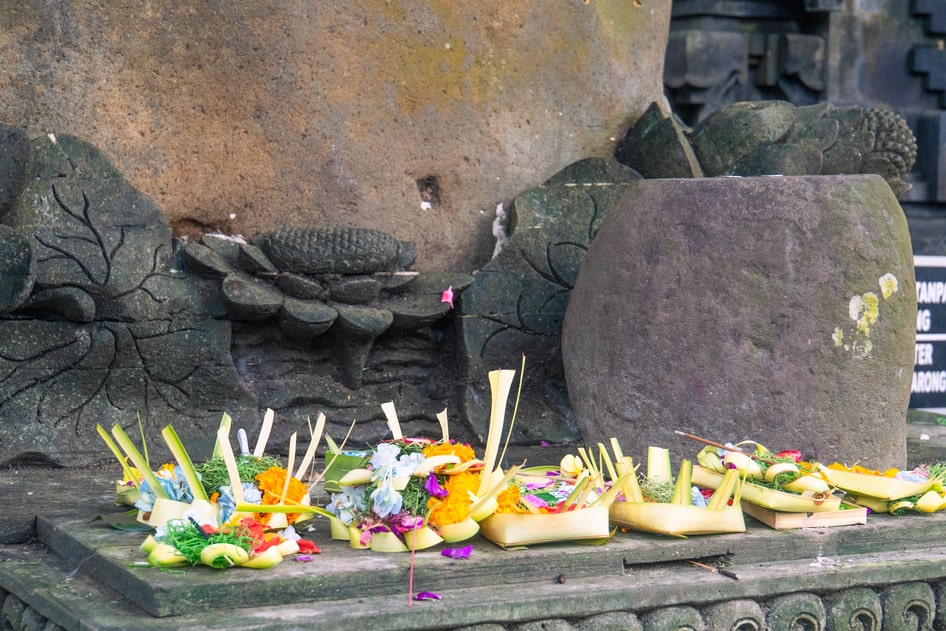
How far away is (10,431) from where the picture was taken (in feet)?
14.4

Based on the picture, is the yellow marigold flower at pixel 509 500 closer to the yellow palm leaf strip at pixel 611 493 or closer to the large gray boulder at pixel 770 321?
the yellow palm leaf strip at pixel 611 493

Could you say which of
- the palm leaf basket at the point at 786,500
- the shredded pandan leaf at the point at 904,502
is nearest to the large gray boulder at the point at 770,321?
the shredded pandan leaf at the point at 904,502

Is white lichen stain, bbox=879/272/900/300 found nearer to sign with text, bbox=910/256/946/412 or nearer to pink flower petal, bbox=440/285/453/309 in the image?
pink flower petal, bbox=440/285/453/309

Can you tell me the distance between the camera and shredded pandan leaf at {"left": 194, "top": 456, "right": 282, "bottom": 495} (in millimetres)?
3500

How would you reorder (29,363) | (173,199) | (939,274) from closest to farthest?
1. (29,363)
2. (173,199)
3. (939,274)

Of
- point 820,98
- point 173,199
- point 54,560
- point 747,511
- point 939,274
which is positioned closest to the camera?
point 54,560

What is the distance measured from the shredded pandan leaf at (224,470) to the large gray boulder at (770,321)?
1194mm

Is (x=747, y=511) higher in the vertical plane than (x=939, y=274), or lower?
lower

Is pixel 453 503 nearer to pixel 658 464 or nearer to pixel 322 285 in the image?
pixel 658 464

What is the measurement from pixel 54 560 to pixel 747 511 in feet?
5.92

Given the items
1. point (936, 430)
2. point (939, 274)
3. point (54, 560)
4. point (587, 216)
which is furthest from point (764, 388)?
point (939, 274)

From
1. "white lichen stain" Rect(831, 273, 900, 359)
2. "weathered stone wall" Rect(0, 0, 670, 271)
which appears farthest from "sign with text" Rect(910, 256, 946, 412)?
"white lichen stain" Rect(831, 273, 900, 359)

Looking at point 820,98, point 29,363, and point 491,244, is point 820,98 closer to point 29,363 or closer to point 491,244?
point 491,244

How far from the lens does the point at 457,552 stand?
3.32 m
